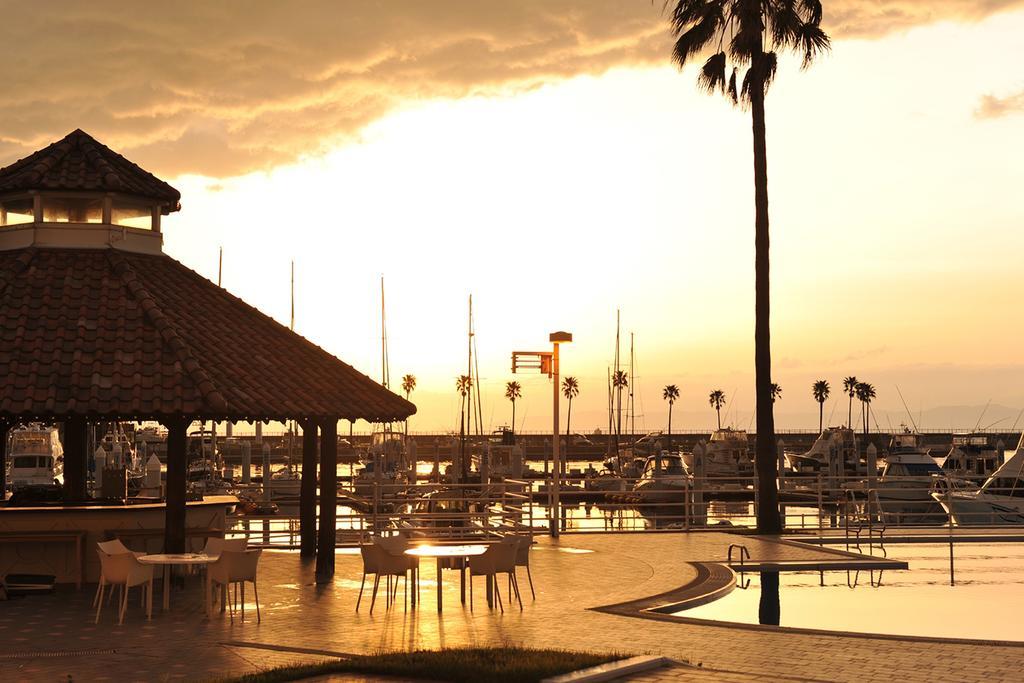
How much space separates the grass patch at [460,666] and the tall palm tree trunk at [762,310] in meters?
17.4

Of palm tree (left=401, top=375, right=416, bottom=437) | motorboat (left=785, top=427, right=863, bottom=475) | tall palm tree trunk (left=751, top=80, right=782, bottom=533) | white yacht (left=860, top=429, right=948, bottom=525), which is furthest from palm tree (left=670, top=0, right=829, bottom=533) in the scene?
palm tree (left=401, top=375, right=416, bottom=437)

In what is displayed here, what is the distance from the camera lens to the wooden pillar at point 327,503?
800 inches

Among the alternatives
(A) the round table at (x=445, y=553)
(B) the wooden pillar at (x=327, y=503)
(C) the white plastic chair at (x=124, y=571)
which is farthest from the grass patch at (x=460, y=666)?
(B) the wooden pillar at (x=327, y=503)

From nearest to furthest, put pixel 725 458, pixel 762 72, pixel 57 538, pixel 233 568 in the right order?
pixel 233 568
pixel 57 538
pixel 762 72
pixel 725 458

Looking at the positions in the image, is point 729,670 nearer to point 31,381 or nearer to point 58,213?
point 31,381

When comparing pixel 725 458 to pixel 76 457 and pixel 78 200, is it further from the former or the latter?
pixel 78 200

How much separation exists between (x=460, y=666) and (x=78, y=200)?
13710 mm

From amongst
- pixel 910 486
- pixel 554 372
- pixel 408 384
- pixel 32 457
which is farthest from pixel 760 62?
pixel 408 384

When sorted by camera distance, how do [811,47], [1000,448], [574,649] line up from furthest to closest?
1. [1000,448]
2. [811,47]
3. [574,649]

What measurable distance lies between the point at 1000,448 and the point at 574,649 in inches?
3006

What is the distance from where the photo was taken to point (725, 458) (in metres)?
89.2

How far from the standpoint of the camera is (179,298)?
2119 cm

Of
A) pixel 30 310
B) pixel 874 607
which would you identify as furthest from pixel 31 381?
pixel 874 607

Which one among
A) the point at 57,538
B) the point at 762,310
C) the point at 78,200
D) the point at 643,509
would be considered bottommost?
the point at 643,509
